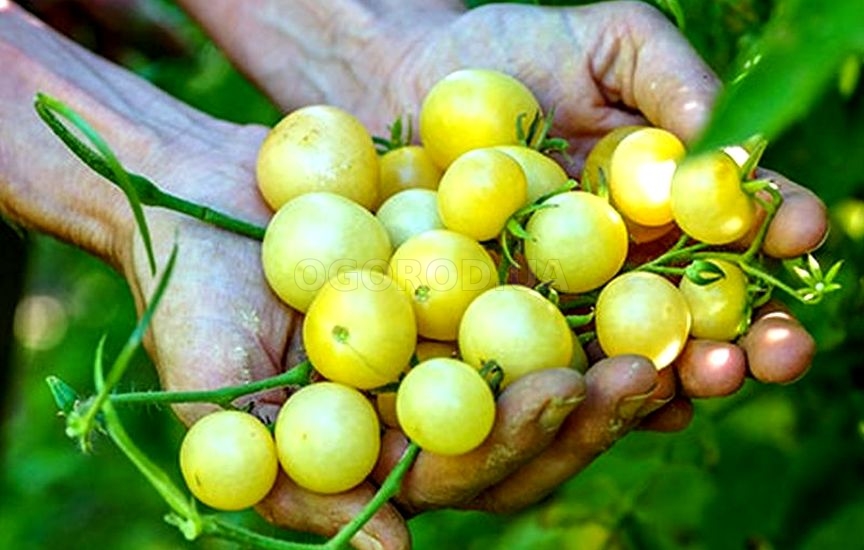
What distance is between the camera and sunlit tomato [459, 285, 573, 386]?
43.3 inches

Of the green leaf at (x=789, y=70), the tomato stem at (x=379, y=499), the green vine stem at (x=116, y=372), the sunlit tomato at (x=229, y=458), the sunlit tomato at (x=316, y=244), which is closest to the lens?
the green leaf at (x=789, y=70)

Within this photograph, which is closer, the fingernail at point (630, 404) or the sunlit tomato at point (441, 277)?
the fingernail at point (630, 404)

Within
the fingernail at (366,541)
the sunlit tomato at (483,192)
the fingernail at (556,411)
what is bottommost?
the fingernail at (366,541)

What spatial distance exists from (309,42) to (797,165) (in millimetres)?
632

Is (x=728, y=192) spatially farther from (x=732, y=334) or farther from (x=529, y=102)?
(x=529, y=102)

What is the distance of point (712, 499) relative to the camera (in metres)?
1.67

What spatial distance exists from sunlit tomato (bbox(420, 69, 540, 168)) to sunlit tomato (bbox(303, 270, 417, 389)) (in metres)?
0.24

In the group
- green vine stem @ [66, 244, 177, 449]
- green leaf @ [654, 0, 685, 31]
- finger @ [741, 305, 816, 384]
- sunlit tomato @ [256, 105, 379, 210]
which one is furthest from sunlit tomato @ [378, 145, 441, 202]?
green vine stem @ [66, 244, 177, 449]

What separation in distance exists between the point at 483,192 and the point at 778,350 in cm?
26

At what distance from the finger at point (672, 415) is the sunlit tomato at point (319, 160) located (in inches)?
13.2

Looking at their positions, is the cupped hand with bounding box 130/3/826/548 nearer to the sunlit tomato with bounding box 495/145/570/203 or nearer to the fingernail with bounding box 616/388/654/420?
the fingernail with bounding box 616/388/654/420

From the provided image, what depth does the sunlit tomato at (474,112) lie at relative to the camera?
1344 millimetres

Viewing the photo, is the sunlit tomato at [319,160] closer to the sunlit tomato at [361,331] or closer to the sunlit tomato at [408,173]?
the sunlit tomato at [408,173]

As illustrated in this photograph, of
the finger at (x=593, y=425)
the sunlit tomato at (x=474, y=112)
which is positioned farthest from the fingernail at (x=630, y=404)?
the sunlit tomato at (x=474, y=112)
